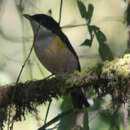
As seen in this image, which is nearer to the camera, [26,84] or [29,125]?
[26,84]

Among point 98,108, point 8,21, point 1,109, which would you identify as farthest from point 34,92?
point 8,21

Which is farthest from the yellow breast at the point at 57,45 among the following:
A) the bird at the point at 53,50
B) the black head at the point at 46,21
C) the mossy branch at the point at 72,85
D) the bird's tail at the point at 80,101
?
the mossy branch at the point at 72,85

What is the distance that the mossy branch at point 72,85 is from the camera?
2505mm

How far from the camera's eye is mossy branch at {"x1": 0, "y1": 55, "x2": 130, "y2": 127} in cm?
250

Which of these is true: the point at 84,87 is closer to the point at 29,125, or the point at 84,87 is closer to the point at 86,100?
the point at 86,100

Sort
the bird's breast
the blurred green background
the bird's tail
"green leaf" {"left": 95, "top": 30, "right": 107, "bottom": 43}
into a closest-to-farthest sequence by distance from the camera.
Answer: "green leaf" {"left": 95, "top": 30, "right": 107, "bottom": 43}, the bird's tail, the bird's breast, the blurred green background

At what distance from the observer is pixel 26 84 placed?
9.52ft

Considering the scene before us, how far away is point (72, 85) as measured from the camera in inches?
103

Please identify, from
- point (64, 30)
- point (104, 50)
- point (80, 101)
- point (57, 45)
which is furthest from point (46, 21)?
point (64, 30)

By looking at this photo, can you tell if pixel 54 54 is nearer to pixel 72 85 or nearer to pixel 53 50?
pixel 53 50

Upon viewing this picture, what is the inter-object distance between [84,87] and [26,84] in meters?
0.56

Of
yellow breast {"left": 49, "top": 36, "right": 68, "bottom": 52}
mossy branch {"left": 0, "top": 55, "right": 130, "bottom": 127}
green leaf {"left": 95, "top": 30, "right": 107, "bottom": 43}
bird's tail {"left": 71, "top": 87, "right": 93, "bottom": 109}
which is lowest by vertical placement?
bird's tail {"left": 71, "top": 87, "right": 93, "bottom": 109}

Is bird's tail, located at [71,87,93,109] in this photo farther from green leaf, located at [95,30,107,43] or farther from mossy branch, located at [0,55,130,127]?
green leaf, located at [95,30,107,43]

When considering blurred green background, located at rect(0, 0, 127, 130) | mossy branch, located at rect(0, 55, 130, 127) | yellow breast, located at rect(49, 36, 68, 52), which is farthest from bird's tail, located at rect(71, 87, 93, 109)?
blurred green background, located at rect(0, 0, 127, 130)
